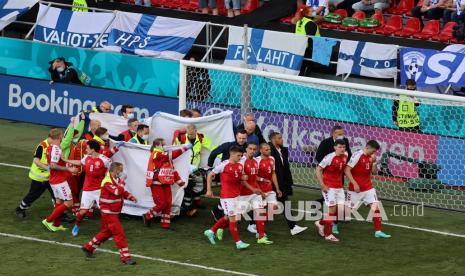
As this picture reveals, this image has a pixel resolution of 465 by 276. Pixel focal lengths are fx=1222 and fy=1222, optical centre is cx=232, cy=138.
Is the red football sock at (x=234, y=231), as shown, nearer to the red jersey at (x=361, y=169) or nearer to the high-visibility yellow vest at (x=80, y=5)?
the red jersey at (x=361, y=169)

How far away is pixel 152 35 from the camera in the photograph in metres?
26.9

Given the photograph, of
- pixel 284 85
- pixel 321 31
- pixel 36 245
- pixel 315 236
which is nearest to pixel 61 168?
pixel 36 245

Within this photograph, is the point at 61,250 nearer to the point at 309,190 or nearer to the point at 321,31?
the point at 309,190

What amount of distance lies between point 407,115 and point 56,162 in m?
6.85

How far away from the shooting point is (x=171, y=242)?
18.7 meters

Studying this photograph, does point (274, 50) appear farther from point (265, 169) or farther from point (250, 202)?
point (250, 202)

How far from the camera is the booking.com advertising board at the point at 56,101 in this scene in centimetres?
2593

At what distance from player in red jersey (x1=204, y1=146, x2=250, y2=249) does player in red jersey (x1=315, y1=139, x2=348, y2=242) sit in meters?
1.33

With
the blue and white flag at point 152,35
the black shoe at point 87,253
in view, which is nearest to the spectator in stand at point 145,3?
the blue and white flag at point 152,35

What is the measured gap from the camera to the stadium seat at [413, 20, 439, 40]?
26406 millimetres

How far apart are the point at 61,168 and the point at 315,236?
13.5 ft

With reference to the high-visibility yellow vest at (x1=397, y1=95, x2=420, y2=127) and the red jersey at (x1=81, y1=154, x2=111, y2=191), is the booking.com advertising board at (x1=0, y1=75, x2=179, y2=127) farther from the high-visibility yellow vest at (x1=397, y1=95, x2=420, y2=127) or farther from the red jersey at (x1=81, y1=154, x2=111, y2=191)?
the red jersey at (x1=81, y1=154, x2=111, y2=191)

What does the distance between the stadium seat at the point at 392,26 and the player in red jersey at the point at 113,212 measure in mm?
11118

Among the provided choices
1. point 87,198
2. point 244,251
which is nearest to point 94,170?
point 87,198
